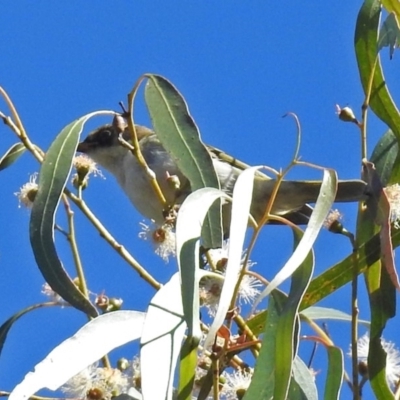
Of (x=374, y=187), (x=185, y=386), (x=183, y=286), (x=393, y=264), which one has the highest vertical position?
(x=374, y=187)

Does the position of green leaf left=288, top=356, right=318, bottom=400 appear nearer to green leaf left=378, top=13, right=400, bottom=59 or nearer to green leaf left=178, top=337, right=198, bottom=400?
green leaf left=178, top=337, right=198, bottom=400

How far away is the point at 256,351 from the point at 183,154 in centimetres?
54

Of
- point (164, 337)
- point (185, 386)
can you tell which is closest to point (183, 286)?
point (164, 337)

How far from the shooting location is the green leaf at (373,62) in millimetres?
2750

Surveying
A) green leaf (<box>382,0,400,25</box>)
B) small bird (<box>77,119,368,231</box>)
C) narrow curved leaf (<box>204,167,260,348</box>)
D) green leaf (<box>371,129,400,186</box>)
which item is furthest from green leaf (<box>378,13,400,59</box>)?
small bird (<box>77,119,368,231</box>)

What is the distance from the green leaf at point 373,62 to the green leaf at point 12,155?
0.95 m

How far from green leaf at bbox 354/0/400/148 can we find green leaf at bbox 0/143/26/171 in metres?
0.95

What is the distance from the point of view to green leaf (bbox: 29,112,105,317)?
2256 mm

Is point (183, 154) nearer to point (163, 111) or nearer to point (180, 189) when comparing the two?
point (163, 111)

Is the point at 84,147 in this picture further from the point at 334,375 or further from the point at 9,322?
the point at 334,375

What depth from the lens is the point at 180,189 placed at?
3053mm

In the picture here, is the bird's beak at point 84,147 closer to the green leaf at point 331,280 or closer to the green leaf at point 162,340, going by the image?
the green leaf at point 331,280

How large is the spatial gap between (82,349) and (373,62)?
1.26 m

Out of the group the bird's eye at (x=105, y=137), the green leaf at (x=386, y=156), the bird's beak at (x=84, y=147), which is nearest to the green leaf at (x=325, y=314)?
the green leaf at (x=386, y=156)
